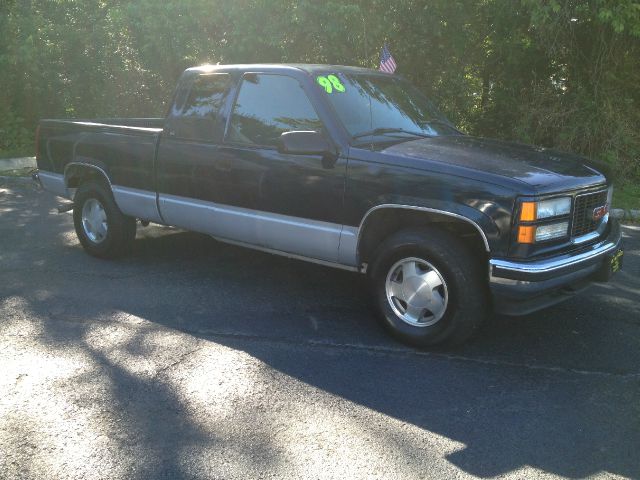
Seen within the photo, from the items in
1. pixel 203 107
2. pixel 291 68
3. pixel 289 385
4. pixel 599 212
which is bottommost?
pixel 289 385

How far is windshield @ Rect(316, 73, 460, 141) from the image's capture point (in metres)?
5.24

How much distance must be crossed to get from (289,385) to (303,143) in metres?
1.69

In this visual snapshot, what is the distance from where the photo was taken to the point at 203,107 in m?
6.03

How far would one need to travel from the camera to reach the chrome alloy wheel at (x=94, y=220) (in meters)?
6.95

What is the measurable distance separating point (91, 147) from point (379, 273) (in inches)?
138

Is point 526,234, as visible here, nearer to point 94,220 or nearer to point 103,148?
point 103,148

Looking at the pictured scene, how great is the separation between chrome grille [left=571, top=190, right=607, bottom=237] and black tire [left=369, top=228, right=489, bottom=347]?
732mm

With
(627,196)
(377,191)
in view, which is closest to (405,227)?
(377,191)

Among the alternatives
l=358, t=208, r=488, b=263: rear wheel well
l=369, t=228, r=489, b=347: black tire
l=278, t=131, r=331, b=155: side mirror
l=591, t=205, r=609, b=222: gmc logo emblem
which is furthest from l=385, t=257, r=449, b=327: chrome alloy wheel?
l=591, t=205, r=609, b=222: gmc logo emblem

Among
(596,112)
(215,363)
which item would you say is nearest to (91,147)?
(215,363)

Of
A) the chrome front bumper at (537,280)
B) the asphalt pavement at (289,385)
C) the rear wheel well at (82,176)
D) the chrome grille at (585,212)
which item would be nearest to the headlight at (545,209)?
the chrome grille at (585,212)

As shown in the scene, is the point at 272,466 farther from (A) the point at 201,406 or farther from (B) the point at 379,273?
(B) the point at 379,273

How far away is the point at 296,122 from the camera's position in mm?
5332

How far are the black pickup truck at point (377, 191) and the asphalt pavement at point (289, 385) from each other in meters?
0.46
